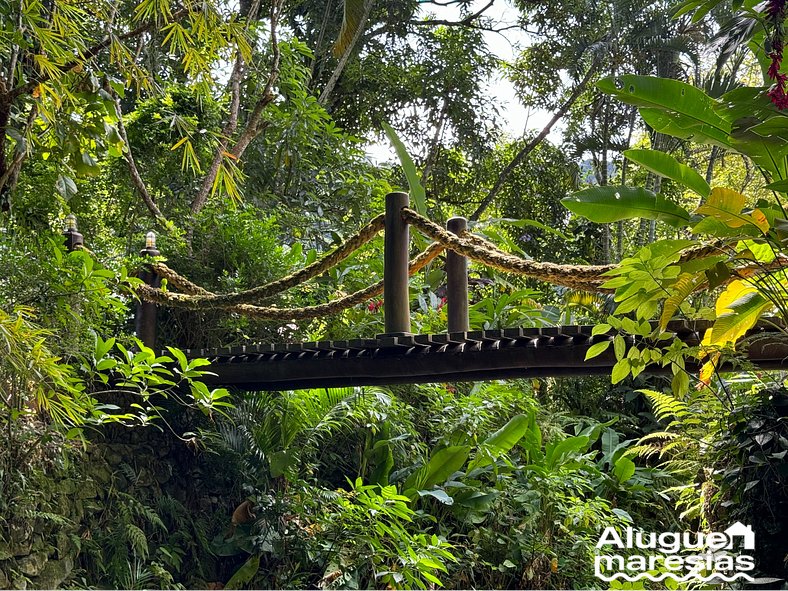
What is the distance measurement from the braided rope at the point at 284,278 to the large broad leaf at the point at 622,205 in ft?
3.81

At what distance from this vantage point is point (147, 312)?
4980mm

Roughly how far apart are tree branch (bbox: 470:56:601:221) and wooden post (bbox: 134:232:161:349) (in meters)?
5.61

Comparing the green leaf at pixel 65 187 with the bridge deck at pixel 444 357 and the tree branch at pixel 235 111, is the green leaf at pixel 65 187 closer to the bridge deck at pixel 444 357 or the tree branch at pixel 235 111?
the bridge deck at pixel 444 357

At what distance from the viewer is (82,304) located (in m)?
3.73

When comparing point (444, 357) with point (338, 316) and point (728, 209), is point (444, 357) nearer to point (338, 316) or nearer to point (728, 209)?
point (728, 209)

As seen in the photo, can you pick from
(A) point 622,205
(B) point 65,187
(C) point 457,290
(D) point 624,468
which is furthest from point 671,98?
(D) point 624,468

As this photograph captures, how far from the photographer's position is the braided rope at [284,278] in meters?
4.32

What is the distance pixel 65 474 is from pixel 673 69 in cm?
782

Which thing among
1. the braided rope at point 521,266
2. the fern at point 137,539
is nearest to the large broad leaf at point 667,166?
the braided rope at point 521,266

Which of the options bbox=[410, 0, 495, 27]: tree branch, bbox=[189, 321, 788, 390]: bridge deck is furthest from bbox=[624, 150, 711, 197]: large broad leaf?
bbox=[410, 0, 495, 27]: tree branch

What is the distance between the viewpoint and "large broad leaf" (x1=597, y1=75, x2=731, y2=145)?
330 centimetres

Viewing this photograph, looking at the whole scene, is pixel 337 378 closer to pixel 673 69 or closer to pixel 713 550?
pixel 713 550

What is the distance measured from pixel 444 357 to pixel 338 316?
2081 mm

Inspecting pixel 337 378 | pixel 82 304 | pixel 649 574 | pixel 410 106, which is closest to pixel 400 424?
pixel 337 378
